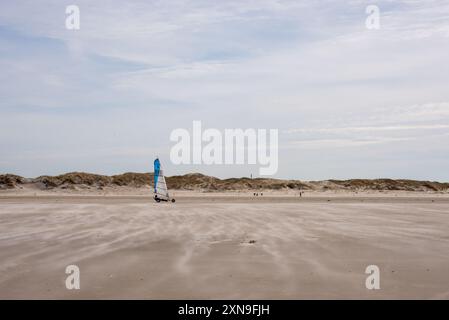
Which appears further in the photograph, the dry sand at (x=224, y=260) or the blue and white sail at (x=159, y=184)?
the blue and white sail at (x=159, y=184)

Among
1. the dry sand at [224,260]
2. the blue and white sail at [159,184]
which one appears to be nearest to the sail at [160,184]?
the blue and white sail at [159,184]

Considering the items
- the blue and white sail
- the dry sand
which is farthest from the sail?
the dry sand

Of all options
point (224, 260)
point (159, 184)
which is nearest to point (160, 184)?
point (159, 184)

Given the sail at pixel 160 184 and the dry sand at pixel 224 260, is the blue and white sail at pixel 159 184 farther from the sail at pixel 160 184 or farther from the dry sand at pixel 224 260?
the dry sand at pixel 224 260

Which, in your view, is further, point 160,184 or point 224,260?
point 160,184

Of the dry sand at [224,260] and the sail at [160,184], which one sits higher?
the sail at [160,184]

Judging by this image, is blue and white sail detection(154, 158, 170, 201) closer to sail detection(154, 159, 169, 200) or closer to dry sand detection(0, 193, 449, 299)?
sail detection(154, 159, 169, 200)

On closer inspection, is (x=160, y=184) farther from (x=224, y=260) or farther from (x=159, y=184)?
(x=224, y=260)

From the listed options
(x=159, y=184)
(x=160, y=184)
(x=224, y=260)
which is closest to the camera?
(x=224, y=260)

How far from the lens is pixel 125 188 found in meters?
81.4

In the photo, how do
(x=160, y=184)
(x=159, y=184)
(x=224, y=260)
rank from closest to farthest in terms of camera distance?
(x=224, y=260) < (x=160, y=184) < (x=159, y=184)

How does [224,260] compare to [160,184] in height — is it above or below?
below

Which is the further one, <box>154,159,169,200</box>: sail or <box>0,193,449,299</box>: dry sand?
<box>154,159,169,200</box>: sail
